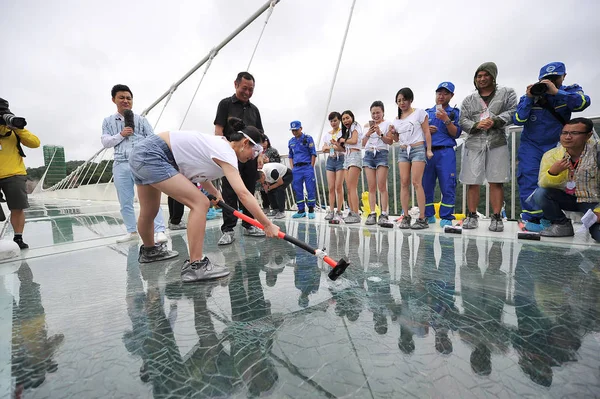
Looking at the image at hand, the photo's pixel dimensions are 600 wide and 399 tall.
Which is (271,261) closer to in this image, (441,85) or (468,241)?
(468,241)

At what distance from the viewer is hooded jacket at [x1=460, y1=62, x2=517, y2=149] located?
292 cm

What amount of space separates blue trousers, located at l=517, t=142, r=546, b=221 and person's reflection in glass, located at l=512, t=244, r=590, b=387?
1.14 metres

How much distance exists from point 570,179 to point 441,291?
1929 mm

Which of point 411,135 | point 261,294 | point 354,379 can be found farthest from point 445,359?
point 411,135

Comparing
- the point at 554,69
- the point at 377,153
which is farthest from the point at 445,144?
the point at 554,69

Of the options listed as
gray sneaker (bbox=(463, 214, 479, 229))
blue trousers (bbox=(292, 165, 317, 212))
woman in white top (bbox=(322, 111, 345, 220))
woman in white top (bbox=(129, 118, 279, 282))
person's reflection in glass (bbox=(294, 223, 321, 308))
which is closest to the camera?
person's reflection in glass (bbox=(294, 223, 321, 308))

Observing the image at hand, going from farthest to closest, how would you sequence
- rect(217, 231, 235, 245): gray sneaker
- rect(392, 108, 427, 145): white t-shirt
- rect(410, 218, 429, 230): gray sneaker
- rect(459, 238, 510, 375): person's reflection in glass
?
1. rect(392, 108, 427, 145): white t-shirt
2. rect(410, 218, 429, 230): gray sneaker
3. rect(217, 231, 235, 245): gray sneaker
4. rect(459, 238, 510, 375): person's reflection in glass

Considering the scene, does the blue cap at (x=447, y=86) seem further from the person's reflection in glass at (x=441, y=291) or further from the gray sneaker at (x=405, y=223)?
the person's reflection in glass at (x=441, y=291)

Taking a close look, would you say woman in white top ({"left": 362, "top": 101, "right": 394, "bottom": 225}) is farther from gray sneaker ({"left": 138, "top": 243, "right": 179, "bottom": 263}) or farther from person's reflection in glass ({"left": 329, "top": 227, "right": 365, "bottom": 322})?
gray sneaker ({"left": 138, "top": 243, "right": 179, "bottom": 263})

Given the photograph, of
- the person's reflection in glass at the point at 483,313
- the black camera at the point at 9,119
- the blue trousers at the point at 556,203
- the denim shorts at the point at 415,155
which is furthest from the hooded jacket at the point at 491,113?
the black camera at the point at 9,119

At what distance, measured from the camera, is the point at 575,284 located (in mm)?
1470

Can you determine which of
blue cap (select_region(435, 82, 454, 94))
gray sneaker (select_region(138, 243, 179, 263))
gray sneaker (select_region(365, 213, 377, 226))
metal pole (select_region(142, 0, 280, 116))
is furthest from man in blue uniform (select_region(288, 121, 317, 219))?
metal pole (select_region(142, 0, 280, 116))

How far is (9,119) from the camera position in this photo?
2.68 meters

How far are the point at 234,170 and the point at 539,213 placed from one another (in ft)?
9.42
